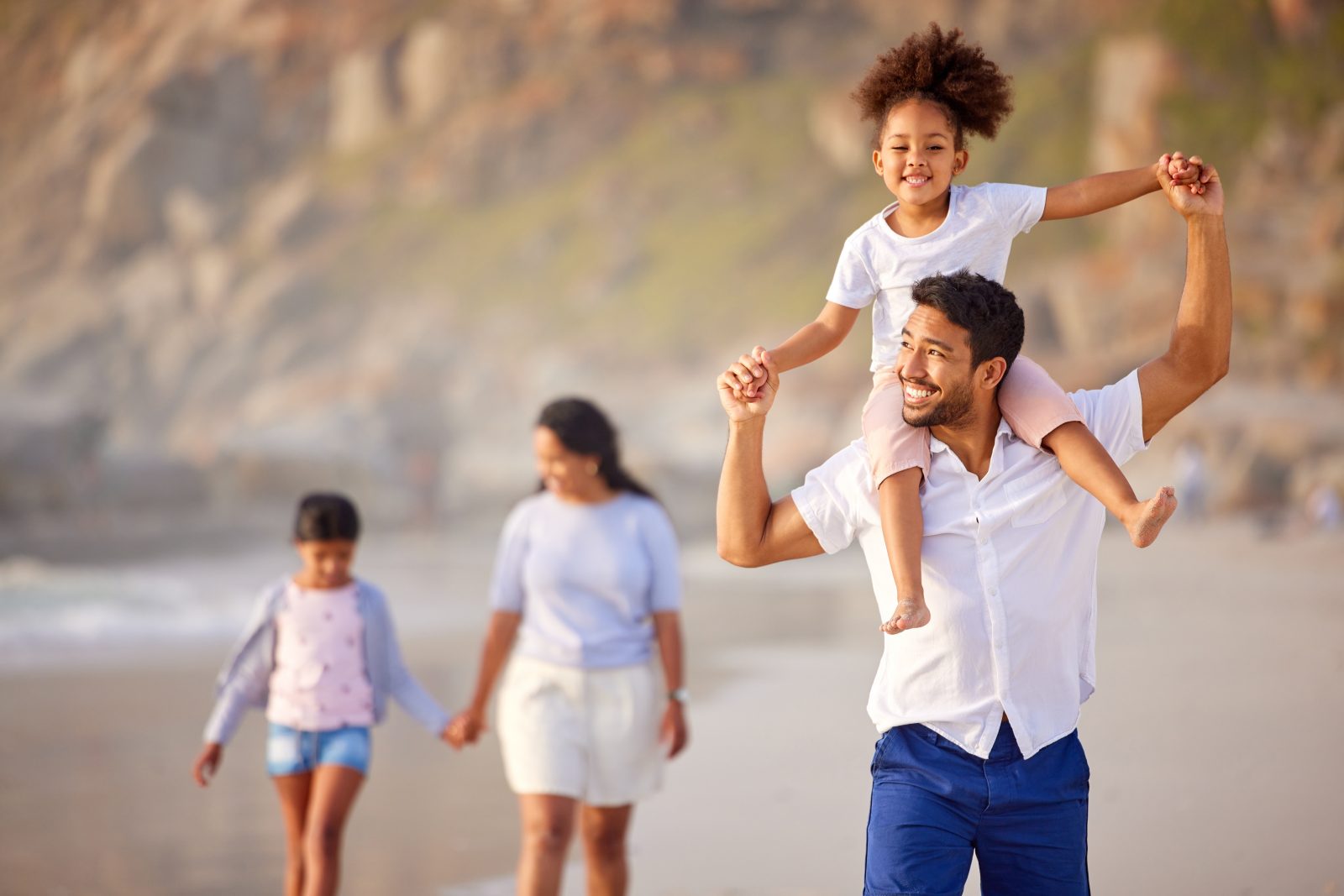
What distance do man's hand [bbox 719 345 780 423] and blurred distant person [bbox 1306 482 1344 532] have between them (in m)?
19.9

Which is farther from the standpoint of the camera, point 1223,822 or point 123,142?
point 123,142

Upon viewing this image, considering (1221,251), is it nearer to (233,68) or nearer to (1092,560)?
(1092,560)

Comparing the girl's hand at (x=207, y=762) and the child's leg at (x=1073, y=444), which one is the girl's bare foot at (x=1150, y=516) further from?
the girl's hand at (x=207, y=762)

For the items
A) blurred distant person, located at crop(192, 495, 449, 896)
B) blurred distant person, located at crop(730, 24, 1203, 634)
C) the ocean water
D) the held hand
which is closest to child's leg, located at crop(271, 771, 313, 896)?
blurred distant person, located at crop(192, 495, 449, 896)

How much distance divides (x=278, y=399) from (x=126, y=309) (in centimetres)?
1608

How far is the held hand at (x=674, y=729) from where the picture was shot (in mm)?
4762

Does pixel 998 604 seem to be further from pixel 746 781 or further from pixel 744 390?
pixel 746 781

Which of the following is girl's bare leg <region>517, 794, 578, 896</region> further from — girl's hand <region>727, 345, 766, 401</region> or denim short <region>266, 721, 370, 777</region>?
girl's hand <region>727, 345, 766, 401</region>

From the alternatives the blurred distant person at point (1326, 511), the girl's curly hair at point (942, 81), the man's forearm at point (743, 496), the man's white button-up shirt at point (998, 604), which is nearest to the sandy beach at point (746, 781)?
the man's white button-up shirt at point (998, 604)

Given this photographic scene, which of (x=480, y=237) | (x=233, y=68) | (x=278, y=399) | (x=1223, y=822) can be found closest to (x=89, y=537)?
(x=1223, y=822)

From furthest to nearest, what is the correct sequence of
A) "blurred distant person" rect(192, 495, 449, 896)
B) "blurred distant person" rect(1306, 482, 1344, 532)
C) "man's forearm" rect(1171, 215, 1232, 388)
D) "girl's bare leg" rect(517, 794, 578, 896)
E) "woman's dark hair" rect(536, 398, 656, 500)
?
"blurred distant person" rect(1306, 482, 1344, 532) → "woman's dark hair" rect(536, 398, 656, 500) → "blurred distant person" rect(192, 495, 449, 896) → "girl's bare leg" rect(517, 794, 578, 896) → "man's forearm" rect(1171, 215, 1232, 388)

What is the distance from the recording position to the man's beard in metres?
2.73

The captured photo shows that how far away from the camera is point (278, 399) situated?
67.7 m

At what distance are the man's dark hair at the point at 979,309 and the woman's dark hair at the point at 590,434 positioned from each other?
2.07 meters
